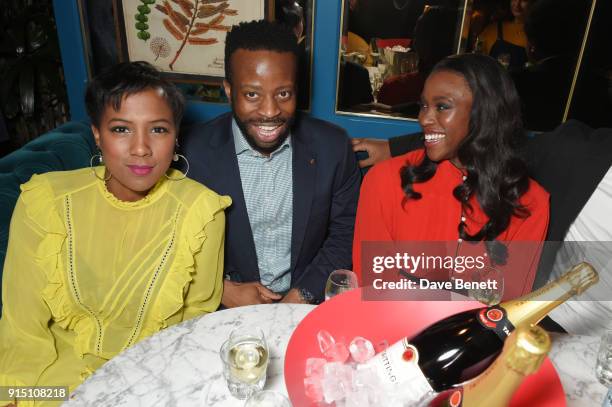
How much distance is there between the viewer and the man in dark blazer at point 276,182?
5.55ft

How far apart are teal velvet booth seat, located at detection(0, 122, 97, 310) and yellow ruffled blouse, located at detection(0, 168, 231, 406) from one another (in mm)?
254

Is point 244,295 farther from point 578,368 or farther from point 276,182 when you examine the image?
point 578,368

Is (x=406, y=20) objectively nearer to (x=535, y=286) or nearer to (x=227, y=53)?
(x=227, y=53)

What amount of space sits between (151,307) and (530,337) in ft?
4.09

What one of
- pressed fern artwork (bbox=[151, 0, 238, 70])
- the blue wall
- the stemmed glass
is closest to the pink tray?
the stemmed glass

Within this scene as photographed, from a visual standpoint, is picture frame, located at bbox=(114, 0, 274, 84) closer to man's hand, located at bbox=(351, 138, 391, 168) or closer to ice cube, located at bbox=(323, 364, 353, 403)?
man's hand, located at bbox=(351, 138, 391, 168)

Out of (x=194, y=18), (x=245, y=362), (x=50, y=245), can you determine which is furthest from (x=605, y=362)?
(x=194, y=18)

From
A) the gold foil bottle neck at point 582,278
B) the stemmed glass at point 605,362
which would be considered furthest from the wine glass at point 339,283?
the stemmed glass at point 605,362

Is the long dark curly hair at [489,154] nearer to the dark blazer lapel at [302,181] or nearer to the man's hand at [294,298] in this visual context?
the dark blazer lapel at [302,181]

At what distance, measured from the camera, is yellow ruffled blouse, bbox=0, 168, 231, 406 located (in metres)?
1.42

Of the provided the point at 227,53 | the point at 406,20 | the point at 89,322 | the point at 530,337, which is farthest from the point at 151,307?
the point at 406,20

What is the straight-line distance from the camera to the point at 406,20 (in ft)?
7.79

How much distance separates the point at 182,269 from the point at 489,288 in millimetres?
999

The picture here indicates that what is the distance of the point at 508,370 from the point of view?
2.42 feet
